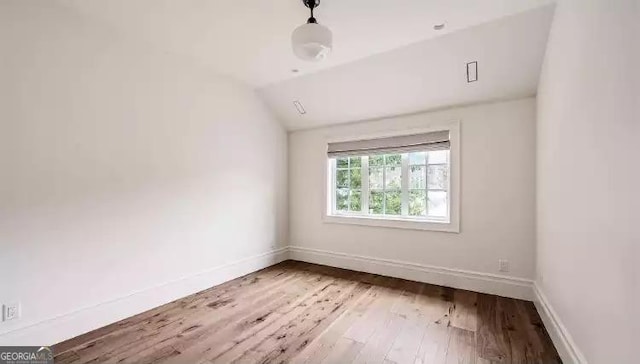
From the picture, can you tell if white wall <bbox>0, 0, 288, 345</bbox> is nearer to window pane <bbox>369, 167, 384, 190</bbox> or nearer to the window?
the window

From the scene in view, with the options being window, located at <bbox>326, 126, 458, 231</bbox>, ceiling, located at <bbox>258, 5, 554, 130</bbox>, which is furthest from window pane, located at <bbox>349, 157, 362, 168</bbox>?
ceiling, located at <bbox>258, 5, 554, 130</bbox>

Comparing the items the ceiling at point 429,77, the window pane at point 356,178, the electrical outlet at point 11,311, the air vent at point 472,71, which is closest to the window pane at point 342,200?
the window pane at point 356,178

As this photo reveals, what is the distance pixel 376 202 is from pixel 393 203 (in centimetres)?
24

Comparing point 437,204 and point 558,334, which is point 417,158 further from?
point 558,334

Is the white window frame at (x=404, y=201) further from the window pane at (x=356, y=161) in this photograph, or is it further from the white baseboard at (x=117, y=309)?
the white baseboard at (x=117, y=309)

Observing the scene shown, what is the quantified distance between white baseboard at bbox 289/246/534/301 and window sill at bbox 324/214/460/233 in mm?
442

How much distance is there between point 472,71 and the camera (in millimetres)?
2801

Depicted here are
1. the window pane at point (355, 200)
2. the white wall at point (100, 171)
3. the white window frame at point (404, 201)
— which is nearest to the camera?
the white wall at point (100, 171)

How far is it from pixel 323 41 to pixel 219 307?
2474 mm

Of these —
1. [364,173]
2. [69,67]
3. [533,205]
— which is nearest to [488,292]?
[533,205]

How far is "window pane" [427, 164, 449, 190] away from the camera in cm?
347

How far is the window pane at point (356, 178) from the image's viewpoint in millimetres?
4113

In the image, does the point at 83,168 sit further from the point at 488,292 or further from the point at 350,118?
the point at 488,292

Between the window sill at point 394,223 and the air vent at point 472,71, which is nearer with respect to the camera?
the air vent at point 472,71
